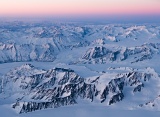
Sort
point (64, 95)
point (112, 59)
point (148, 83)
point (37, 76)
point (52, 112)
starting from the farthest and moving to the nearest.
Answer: point (112, 59)
point (37, 76)
point (148, 83)
point (64, 95)
point (52, 112)

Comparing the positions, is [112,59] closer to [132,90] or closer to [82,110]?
[132,90]

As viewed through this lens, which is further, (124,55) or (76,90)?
(124,55)

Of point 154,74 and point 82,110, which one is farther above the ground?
point 154,74

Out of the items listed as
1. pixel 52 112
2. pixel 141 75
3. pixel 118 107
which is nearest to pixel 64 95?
pixel 52 112

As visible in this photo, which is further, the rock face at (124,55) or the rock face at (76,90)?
the rock face at (124,55)

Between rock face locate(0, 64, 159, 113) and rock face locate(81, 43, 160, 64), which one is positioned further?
rock face locate(81, 43, 160, 64)

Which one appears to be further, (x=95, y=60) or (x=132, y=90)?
(x=95, y=60)

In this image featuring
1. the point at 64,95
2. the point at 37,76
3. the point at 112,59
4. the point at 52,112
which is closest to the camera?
the point at 52,112

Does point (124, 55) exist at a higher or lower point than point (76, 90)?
lower

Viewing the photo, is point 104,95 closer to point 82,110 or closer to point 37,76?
point 82,110
